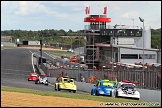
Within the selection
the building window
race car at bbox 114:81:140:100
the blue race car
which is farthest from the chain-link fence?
the building window

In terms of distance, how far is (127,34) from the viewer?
9319cm

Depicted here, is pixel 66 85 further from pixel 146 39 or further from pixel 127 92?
pixel 146 39

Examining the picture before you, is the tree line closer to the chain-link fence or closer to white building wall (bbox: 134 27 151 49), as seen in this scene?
white building wall (bbox: 134 27 151 49)

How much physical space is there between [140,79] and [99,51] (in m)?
53.3

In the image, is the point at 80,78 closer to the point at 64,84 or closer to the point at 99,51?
the point at 64,84

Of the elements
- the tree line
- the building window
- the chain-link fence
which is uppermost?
the tree line

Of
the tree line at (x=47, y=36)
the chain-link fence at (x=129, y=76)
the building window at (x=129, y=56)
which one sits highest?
the tree line at (x=47, y=36)

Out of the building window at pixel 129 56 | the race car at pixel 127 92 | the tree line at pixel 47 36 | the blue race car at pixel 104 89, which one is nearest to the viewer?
the race car at pixel 127 92

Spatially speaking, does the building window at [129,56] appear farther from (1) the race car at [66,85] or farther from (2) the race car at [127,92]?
(2) the race car at [127,92]

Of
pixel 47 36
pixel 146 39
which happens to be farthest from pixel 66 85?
pixel 47 36

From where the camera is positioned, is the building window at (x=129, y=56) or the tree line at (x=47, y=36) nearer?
the building window at (x=129, y=56)

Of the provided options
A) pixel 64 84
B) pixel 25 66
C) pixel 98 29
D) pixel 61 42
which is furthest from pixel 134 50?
pixel 61 42

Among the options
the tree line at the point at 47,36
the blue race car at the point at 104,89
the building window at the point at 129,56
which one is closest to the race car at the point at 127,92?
the blue race car at the point at 104,89

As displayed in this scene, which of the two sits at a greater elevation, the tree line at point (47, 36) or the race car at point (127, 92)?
the tree line at point (47, 36)
